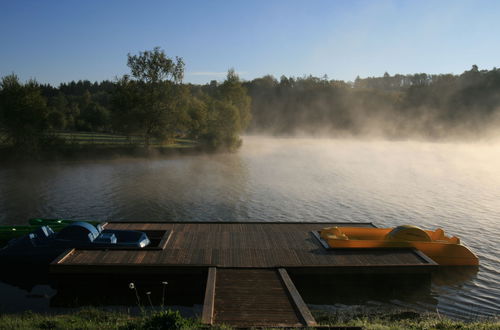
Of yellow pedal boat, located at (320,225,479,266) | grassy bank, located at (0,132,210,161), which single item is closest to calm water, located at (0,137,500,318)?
yellow pedal boat, located at (320,225,479,266)

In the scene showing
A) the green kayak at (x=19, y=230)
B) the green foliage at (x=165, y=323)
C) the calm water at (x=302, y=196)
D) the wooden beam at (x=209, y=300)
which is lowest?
the calm water at (x=302, y=196)

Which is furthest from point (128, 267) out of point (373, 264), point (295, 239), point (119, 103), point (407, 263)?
point (119, 103)

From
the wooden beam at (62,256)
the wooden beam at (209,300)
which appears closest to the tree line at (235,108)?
the wooden beam at (62,256)

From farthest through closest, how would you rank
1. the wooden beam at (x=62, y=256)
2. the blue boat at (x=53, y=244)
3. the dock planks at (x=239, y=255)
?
the blue boat at (x=53, y=244) → the dock planks at (x=239, y=255) → the wooden beam at (x=62, y=256)

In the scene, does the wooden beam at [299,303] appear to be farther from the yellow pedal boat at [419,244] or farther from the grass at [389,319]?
the yellow pedal boat at [419,244]

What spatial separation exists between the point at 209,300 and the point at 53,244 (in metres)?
8.32

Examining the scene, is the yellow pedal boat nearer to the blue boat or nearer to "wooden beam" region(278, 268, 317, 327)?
"wooden beam" region(278, 268, 317, 327)

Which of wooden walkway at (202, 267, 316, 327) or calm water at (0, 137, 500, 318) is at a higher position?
wooden walkway at (202, 267, 316, 327)

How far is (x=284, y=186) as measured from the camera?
3512 cm

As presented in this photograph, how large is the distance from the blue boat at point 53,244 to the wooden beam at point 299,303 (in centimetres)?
613

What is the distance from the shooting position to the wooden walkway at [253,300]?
1066 centimetres

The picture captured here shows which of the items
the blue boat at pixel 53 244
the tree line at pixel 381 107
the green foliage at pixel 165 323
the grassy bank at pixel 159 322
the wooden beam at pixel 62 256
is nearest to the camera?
the green foliage at pixel 165 323

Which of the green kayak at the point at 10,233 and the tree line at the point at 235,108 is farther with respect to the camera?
the tree line at the point at 235,108

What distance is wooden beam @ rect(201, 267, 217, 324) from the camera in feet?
34.3
